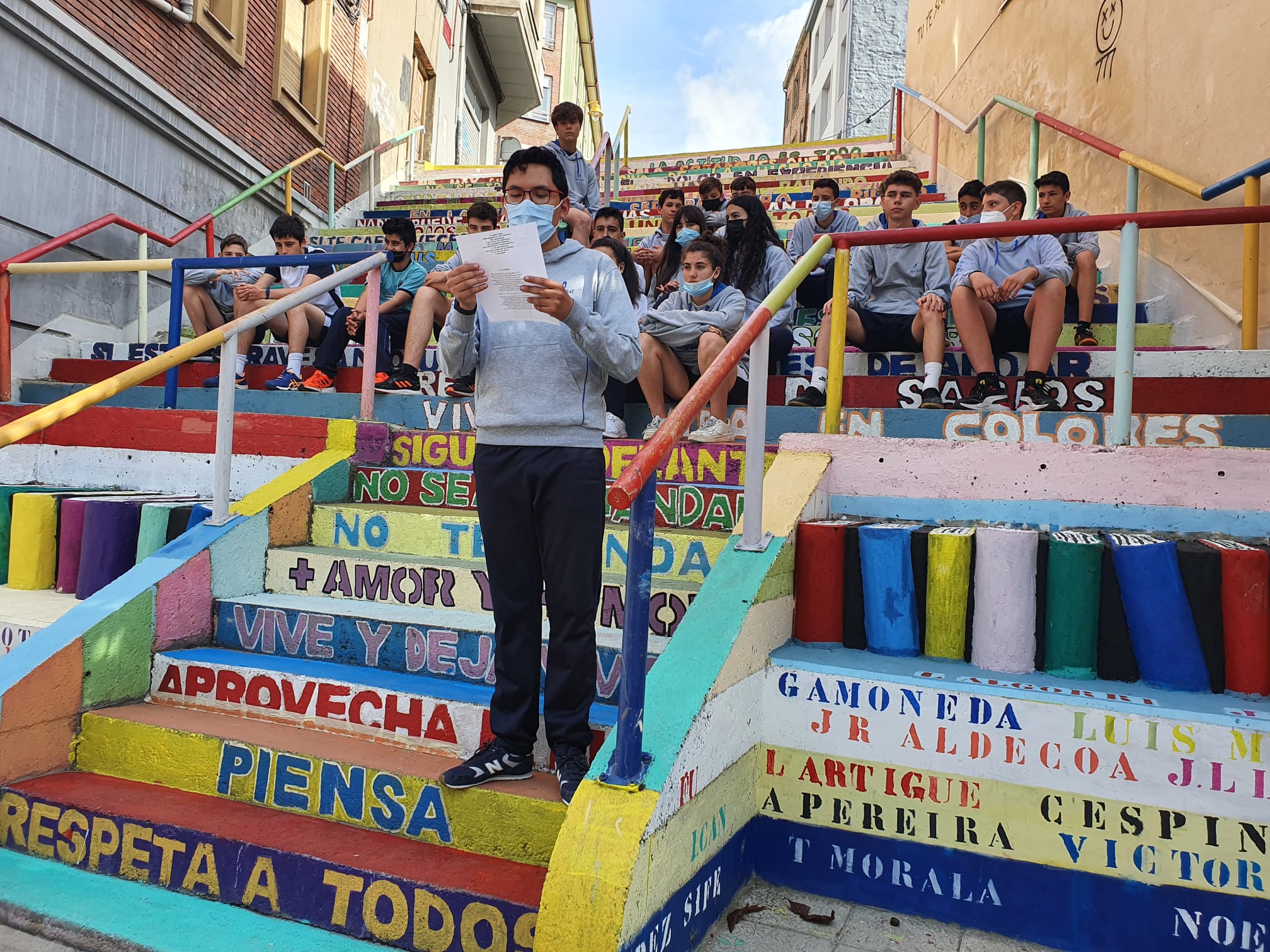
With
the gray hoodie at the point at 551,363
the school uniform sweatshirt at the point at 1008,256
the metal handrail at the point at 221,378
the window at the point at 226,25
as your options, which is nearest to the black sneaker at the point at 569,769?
the gray hoodie at the point at 551,363

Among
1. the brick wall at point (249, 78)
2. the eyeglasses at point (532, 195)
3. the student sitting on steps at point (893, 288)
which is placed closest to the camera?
the eyeglasses at point (532, 195)

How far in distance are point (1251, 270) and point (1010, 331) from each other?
3.78 ft

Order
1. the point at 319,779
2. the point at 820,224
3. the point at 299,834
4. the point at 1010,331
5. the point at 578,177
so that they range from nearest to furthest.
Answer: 1. the point at 299,834
2. the point at 319,779
3. the point at 1010,331
4. the point at 820,224
5. the point at 578,177

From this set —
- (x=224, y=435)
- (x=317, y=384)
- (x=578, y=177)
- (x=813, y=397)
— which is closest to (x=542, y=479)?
(x=224, y=435)

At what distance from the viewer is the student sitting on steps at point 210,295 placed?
6.45 metres

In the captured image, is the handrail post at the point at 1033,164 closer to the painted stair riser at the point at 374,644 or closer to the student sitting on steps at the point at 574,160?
the student sitting on steps at the point at 574,160

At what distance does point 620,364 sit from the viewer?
94.7 inches

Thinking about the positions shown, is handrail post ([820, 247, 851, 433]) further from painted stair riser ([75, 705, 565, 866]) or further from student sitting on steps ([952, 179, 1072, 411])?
painted stair riser ([75, 705, 565, 866])

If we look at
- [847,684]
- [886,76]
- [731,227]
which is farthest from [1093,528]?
[886,76]

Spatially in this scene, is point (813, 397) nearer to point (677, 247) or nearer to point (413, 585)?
point (677, 247)

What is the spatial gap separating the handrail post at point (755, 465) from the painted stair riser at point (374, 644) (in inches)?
19.5

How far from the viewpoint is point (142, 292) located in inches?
276

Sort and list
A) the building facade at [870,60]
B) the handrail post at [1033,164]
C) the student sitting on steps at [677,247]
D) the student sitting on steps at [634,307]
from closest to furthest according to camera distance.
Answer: the student sitting on steps at [634,307] → the student sitting on steps at [677,247] → the handrail post at [1033,164] → the building facade at [870,60]

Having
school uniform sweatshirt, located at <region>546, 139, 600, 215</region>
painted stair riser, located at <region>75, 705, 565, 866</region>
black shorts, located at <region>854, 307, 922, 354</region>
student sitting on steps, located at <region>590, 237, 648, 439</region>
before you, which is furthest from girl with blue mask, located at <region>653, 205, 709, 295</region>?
painted stair riser, located at <region>75, 705, 565, 866</region>
